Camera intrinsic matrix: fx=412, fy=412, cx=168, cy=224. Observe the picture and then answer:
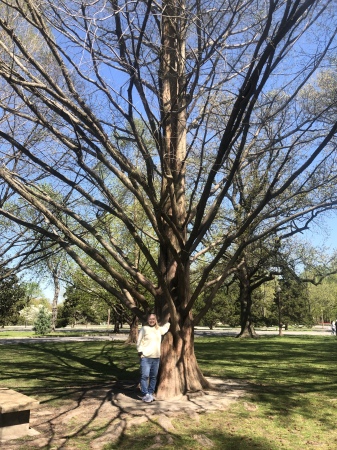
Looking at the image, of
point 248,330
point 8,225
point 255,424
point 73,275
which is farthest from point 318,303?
point 255,424

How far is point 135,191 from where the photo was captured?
6863 millimetres

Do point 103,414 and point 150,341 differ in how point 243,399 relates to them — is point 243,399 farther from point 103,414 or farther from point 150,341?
point 103,414

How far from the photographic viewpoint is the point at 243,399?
6.43 m

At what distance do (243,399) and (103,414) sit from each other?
2207mm

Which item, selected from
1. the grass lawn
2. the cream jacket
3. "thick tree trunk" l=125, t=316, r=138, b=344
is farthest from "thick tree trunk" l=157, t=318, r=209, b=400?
"thick tree trunk" l=125, t=316, r=138, b=344

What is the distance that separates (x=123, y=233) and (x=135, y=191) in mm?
10527

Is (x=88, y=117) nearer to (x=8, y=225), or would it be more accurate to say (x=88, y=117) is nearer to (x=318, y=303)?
(x=8, y=225)

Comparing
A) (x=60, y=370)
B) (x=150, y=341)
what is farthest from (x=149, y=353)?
(x=60, y=370)

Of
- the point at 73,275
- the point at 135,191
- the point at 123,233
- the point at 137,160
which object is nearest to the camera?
the point at 135,191

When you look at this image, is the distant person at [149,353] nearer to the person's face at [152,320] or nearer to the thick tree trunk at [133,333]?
the person's face at [152,320]

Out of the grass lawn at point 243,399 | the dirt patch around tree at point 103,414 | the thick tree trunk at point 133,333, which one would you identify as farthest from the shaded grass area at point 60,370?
the thick tree trunk at point 133,333

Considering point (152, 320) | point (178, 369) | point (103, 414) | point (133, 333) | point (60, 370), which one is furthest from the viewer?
point (133, 333)

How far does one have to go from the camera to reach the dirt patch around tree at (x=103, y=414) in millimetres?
4664

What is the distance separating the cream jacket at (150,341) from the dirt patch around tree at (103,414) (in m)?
0.72
